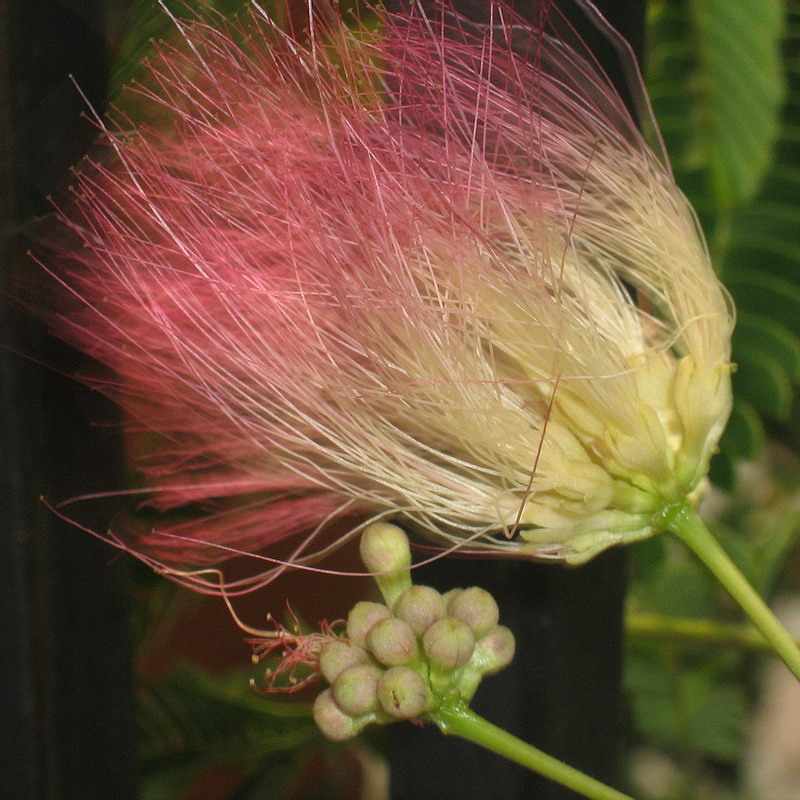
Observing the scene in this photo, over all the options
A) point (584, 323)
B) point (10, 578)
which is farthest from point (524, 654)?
point (10, 578)

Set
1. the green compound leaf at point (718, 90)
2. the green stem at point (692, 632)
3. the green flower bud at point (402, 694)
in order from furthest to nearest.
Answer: the green stem at point (692, 632) < the green compound leaf at point (718, 90) < the green flower bud at point (402, 694)

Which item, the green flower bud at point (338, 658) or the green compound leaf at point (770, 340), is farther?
the green compound leaf at point (770, 340)

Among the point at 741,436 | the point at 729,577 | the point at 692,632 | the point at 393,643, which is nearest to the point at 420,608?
the point at 393,643

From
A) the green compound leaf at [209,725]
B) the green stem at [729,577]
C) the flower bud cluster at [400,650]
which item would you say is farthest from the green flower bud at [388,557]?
the green compound leaf at [209,725]

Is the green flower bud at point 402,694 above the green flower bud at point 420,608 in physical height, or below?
below

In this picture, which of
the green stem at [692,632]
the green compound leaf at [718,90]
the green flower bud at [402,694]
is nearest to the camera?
the green flower bud at [402,694]

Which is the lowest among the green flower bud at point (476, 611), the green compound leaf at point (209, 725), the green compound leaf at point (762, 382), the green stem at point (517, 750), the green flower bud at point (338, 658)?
the green compound leaf at point (209, 725)

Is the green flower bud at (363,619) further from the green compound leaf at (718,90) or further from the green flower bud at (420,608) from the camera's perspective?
the green compound leaf at (718,90)

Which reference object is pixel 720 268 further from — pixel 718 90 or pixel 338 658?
pixel 338 658
